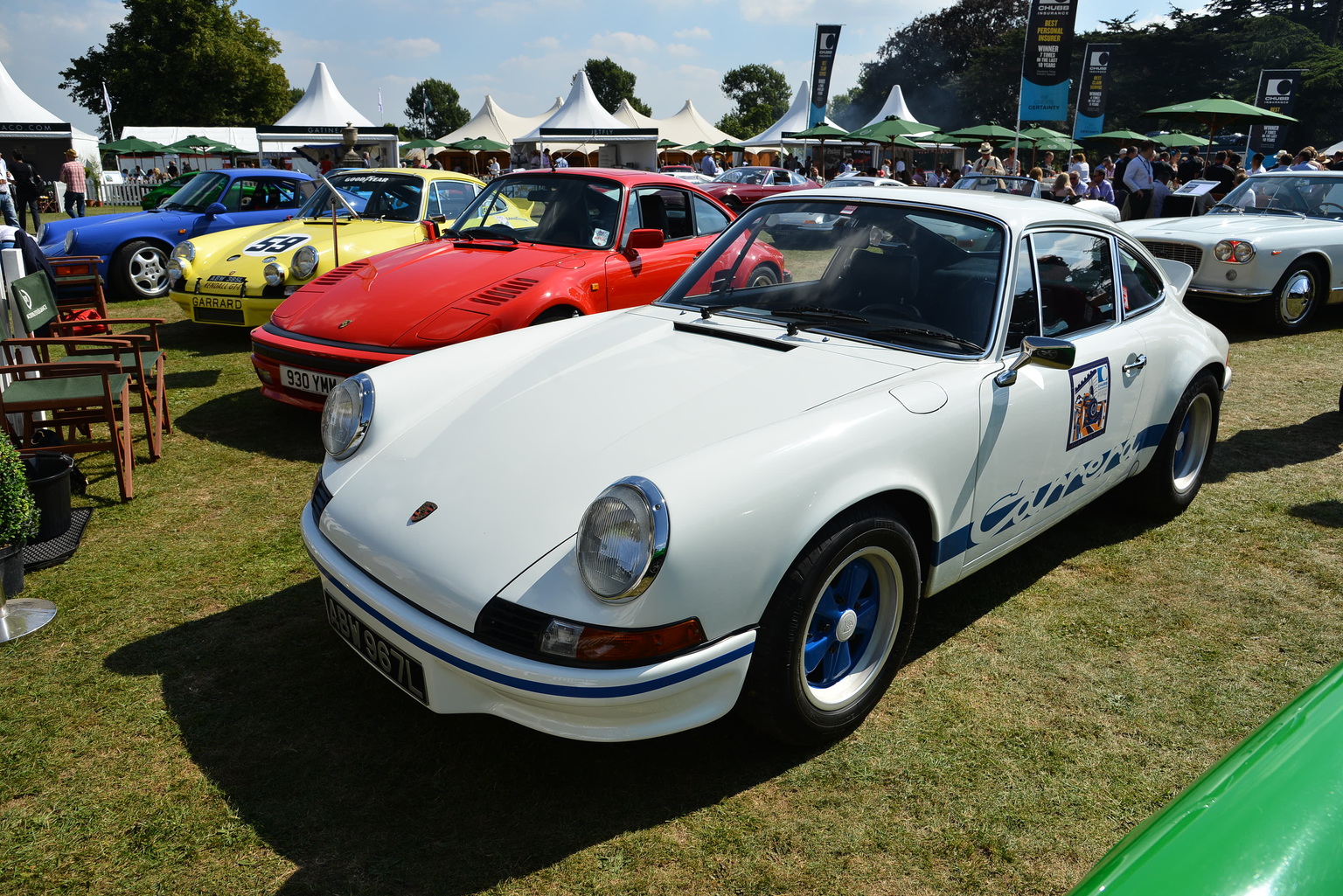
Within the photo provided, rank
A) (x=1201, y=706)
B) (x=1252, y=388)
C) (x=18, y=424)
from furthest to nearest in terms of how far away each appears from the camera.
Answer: (x=1252, y=388) → (x=18, y=424) → (x=1201, y=706)

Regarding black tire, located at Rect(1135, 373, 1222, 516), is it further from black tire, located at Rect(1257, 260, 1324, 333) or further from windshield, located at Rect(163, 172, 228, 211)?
windshield, located at Rect(163, 172, 228, 211)

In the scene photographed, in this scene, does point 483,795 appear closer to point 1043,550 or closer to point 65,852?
point 65,852

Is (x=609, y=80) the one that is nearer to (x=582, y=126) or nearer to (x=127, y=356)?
(x=582, y=126)

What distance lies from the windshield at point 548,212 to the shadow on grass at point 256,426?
1763 mm

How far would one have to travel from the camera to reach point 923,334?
3039 millimetres

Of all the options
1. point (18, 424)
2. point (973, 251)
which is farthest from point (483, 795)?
point (18, 424)

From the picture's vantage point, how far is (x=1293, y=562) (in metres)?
3.91

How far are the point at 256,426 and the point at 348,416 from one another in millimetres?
3068

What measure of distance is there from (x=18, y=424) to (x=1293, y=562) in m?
6.46

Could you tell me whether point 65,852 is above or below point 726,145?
below

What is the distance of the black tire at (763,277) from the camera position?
11.9 feet

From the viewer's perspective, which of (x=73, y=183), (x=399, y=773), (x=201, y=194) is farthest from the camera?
(x=73, y=183)

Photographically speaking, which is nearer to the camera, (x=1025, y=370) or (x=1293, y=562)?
(x=1025, y=370)

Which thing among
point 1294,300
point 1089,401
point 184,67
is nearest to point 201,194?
point 1089,401
